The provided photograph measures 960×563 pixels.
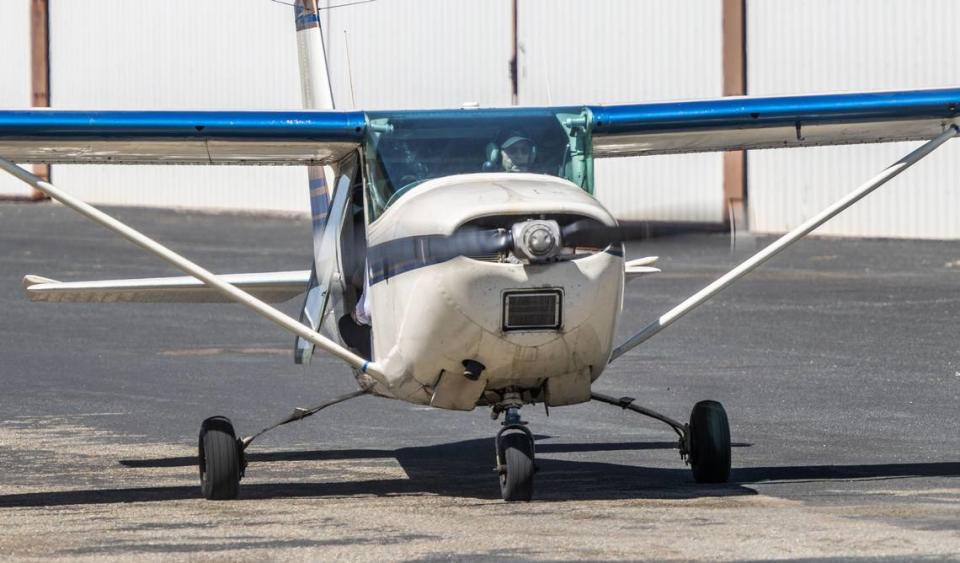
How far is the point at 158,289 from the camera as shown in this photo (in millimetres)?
11352

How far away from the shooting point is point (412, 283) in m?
8.71

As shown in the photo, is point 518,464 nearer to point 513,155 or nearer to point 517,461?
point 517,461

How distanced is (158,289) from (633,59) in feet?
69.3

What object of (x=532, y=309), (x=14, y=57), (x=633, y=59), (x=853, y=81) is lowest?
(x=532, y=309)

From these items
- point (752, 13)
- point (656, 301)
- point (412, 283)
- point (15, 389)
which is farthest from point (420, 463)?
point (752, 13)

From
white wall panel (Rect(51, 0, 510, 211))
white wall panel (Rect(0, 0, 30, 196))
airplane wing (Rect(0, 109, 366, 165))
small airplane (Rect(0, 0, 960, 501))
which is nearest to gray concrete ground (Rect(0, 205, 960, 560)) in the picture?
small airplane (Rect(0, 0, 960, 501))

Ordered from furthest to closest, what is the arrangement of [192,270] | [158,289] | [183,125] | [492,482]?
[158,289], [492,482], [183,125], [192,270]

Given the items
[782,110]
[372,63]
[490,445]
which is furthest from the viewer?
[372,63]

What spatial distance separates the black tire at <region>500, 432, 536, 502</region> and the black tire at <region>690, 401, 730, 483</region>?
126cm

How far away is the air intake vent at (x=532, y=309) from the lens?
8344 mm

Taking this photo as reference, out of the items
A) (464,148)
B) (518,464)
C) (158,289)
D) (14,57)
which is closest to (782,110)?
(464,148)

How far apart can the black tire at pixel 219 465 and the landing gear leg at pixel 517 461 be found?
5.03 ft

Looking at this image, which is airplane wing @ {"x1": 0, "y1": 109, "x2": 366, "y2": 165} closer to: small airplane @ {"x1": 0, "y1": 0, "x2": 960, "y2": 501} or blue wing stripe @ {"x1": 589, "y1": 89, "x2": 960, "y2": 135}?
small airplane @ {"x1": 0, "y1": 0, "x2": 960, "y2": 501}

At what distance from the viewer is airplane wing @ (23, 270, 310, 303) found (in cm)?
1117
